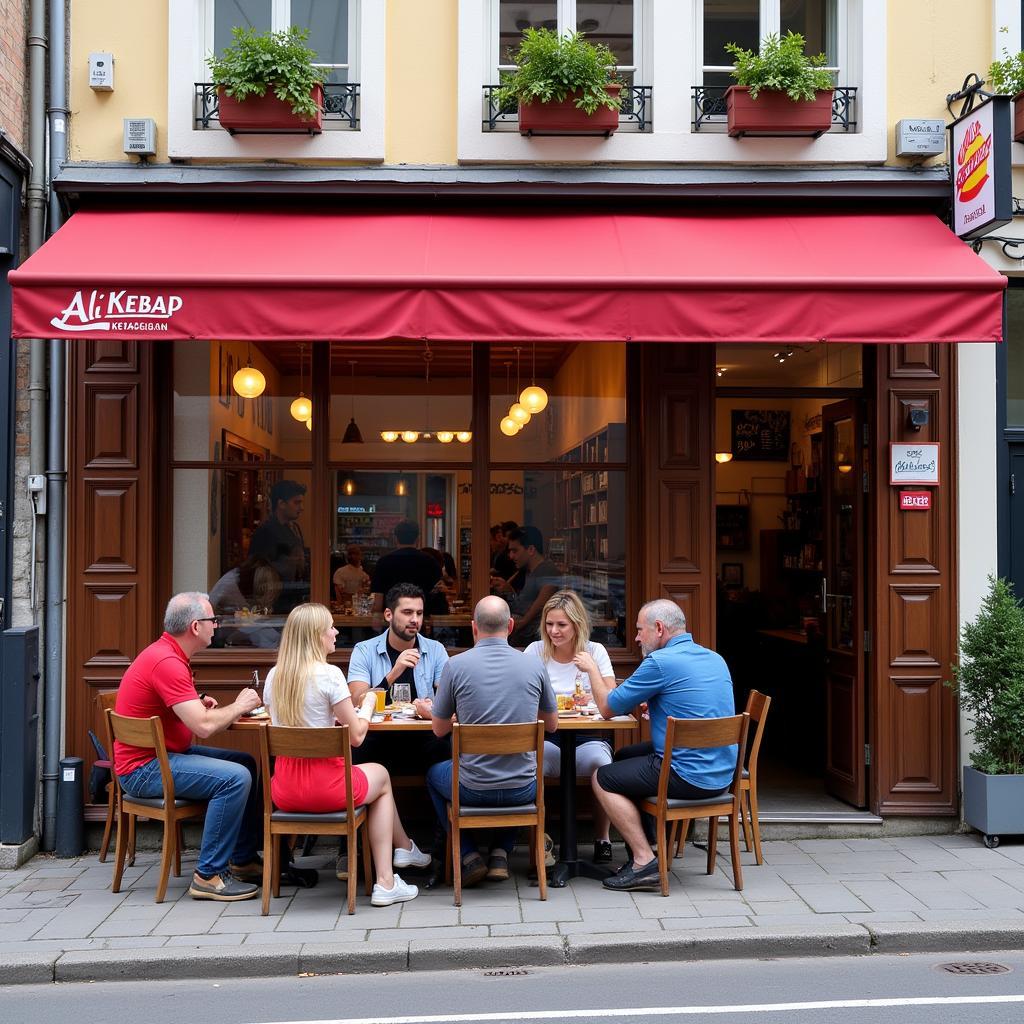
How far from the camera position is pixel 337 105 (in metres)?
8.12

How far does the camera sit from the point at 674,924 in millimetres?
6000

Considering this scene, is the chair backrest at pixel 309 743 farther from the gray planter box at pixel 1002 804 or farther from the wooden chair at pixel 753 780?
the gray planter box at pixel 1002 804

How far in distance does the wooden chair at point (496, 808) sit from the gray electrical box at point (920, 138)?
15.7 ft

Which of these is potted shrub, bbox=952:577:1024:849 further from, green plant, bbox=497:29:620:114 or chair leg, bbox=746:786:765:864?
green plant, bbox=497:29:620:114

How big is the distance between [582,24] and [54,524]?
17.0 ft

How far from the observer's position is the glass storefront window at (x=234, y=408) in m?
8.17

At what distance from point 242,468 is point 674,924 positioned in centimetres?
429

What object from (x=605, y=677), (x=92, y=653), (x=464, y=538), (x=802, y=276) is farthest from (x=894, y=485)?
(x=92, y=653)

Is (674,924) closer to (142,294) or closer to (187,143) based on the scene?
(142,294)

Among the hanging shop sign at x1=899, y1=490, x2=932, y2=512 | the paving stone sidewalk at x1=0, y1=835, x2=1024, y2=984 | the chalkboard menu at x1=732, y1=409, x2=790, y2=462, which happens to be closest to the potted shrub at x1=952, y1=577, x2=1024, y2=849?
the paving stone sidewalk at x1=0, y1=835, x2=1024, y2=984

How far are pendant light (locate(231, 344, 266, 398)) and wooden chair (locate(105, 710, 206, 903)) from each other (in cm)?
258

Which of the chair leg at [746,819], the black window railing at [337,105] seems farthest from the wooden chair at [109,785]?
the black window railing at [337,105]

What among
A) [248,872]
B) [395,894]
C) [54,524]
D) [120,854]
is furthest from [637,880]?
[54,524]

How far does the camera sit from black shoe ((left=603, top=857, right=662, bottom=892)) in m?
6.64
